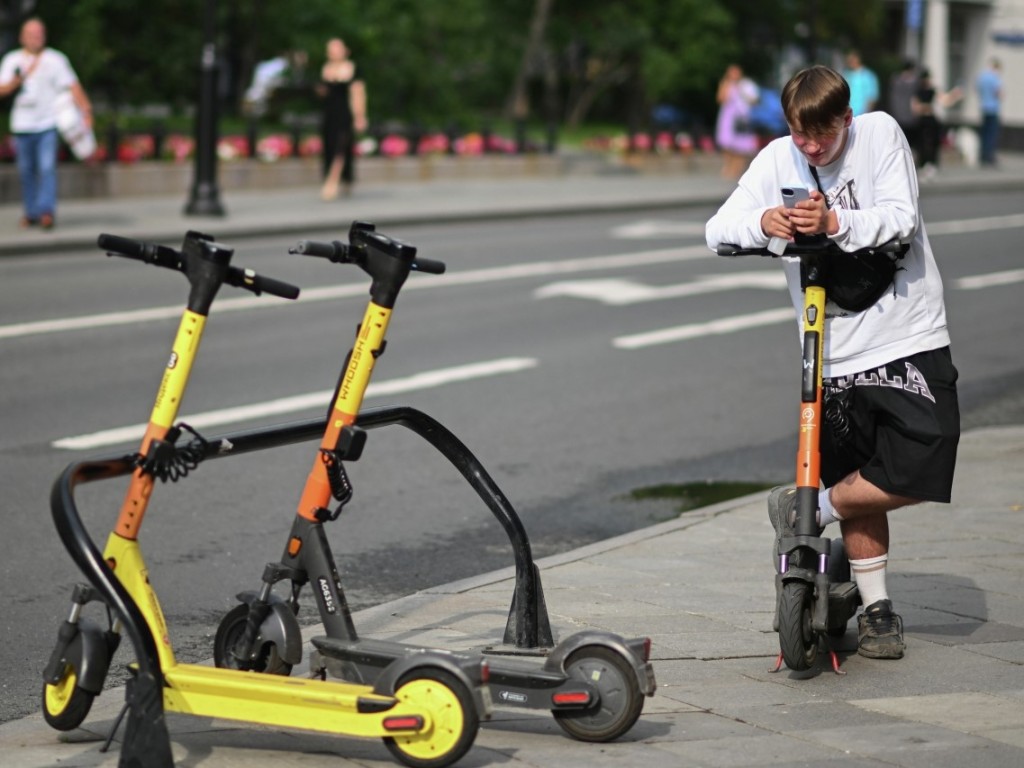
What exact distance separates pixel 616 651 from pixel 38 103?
1431 cm

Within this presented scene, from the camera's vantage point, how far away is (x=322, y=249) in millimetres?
4223

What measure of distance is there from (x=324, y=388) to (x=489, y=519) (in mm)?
2892

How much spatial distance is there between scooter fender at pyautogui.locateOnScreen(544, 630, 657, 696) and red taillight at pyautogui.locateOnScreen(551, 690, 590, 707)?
8cm

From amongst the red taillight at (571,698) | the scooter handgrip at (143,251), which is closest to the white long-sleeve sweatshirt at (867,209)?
the red taillight at (571,698)

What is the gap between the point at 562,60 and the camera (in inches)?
1813

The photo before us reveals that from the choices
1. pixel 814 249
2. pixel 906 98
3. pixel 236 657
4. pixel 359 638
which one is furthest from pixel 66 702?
pixel 906 98

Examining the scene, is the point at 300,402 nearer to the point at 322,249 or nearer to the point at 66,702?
the point at 66,702

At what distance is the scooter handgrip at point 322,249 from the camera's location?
13.7 feet

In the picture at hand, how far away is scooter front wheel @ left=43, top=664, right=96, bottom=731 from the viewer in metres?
4.33

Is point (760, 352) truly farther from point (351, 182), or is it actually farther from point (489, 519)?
point (351, 182)

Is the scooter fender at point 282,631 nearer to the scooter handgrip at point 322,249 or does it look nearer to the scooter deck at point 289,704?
the scooter deck at point 289,704

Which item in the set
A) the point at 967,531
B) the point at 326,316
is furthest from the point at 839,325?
the point at 326,316

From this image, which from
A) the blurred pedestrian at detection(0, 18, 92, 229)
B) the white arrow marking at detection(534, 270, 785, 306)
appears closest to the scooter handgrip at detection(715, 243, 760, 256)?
the white arrow marking at detection(534, 270, 785, 306)

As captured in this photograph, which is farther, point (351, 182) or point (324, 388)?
point (351, 182)
